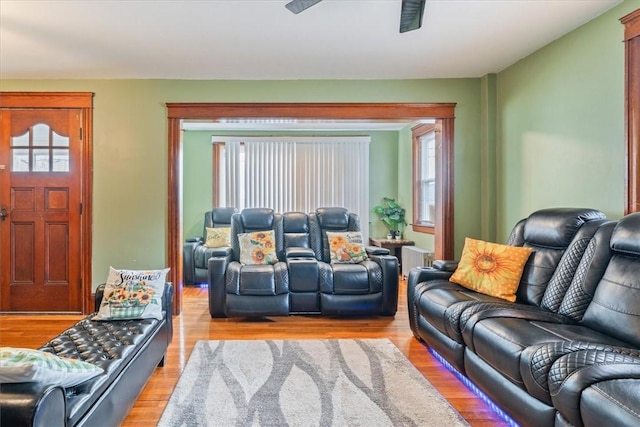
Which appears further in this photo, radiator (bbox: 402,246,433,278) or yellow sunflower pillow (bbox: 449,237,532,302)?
radiator (bbox: 402,246,433,278)

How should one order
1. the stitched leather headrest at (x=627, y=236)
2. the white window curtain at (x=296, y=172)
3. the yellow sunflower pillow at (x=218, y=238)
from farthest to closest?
the white window curtain at (x=296, y=172) < the yellow sunflower pillow at (x=218, y=238) < the stitched leather headrest at (x=627, y=236)

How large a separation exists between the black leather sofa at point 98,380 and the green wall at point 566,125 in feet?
10.7

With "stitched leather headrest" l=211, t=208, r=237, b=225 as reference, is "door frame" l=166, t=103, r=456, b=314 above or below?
above

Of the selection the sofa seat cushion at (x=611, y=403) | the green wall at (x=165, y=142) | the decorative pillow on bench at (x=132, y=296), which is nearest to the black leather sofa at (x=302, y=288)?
the green wall at (x=165, y=142)

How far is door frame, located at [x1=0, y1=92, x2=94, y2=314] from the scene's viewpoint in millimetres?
3984

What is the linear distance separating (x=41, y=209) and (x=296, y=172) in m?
3.69

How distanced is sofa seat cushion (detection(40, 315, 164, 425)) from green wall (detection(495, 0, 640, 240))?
325 centimetres

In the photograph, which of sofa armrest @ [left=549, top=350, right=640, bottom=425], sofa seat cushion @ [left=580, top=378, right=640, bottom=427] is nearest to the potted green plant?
sofa armrest @ [left=549, top=350, right=640, bottom=425]

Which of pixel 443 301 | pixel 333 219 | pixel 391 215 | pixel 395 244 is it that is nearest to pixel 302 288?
pixel 333 219

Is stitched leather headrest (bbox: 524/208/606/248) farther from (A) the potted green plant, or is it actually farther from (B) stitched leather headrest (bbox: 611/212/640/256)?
(A) the potted green plant

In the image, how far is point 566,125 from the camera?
302 cm

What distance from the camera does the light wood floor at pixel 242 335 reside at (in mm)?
2166

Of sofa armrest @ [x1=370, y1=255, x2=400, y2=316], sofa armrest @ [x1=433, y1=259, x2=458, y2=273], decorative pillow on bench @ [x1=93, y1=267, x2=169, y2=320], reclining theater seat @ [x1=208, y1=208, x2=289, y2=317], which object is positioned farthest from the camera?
sofa armrest @ [x1=370, y1=255, x2=400, y2=316]

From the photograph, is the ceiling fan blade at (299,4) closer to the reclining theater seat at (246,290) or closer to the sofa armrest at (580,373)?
the sofa armrest at (580,373)
